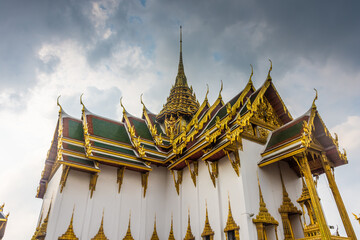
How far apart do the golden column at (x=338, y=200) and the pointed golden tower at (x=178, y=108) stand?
7160mm

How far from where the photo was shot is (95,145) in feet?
30.4

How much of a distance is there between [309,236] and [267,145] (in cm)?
276

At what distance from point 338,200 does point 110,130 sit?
28.0ft

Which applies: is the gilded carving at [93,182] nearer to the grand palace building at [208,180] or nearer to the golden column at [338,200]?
the grand palace building at [208,180]

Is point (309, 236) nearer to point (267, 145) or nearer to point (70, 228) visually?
point (267, 145)

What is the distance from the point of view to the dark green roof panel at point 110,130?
410 inches

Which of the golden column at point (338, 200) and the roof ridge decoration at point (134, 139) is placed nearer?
the golden column at point (338, 200)

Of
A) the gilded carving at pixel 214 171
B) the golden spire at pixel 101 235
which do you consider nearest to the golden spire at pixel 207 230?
the gilded carving at pixel 214 171

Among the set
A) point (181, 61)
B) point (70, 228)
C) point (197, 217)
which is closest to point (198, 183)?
point (197, 217)

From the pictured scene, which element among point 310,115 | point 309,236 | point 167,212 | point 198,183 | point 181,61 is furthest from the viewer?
point 181,61

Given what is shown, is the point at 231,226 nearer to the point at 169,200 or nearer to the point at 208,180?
the point at 208,180

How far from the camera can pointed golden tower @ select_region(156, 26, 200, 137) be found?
13485 millimetres

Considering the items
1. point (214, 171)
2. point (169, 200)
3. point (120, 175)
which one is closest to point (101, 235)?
point (120, 175)

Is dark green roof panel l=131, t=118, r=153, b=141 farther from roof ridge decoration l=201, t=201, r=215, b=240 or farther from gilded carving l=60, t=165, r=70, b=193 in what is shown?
roof ridge decoration l=201, t=201, r=215, b=240
